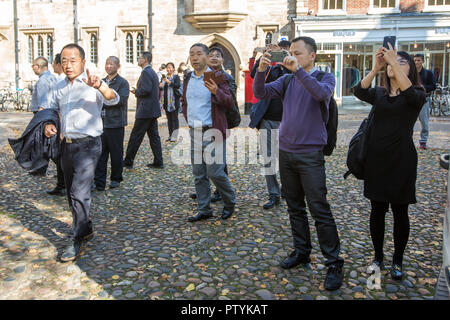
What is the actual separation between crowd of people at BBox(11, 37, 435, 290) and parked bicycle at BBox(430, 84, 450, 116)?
14.9m

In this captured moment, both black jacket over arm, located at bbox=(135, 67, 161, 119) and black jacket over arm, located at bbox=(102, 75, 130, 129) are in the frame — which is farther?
black jacket over arm, located at bbox=(135, 67, 161, 119)

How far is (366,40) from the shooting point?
69.6 ft

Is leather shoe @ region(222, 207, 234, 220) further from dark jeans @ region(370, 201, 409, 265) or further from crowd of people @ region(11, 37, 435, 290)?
dark jeans @ region(370, 201, 409, 265)

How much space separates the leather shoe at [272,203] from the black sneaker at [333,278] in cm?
220

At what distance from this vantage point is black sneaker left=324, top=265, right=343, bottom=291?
370 cm

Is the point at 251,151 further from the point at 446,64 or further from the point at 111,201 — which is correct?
the point at 446,64

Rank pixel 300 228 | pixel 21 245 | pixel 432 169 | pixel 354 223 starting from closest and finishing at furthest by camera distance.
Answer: pixel 300 228
pixel 21 245
pixel 354 223
pixel 432 169

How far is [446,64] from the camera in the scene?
21.0m

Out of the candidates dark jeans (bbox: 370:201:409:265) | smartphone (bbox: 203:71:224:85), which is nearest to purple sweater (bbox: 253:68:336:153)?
dark jeans (bbox: 370:201:409:265)

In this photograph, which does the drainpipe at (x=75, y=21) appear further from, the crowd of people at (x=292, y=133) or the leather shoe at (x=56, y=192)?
the crowd of people at (x=292, y=133)

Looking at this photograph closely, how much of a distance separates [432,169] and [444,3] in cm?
1541

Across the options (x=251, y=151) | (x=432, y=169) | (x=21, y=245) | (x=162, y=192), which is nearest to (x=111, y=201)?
(x=162, y=192)

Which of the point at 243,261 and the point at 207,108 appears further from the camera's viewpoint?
the point at 207,108

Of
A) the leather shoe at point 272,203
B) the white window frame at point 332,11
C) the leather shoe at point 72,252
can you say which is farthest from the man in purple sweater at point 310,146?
the white window frame at point 332,11
